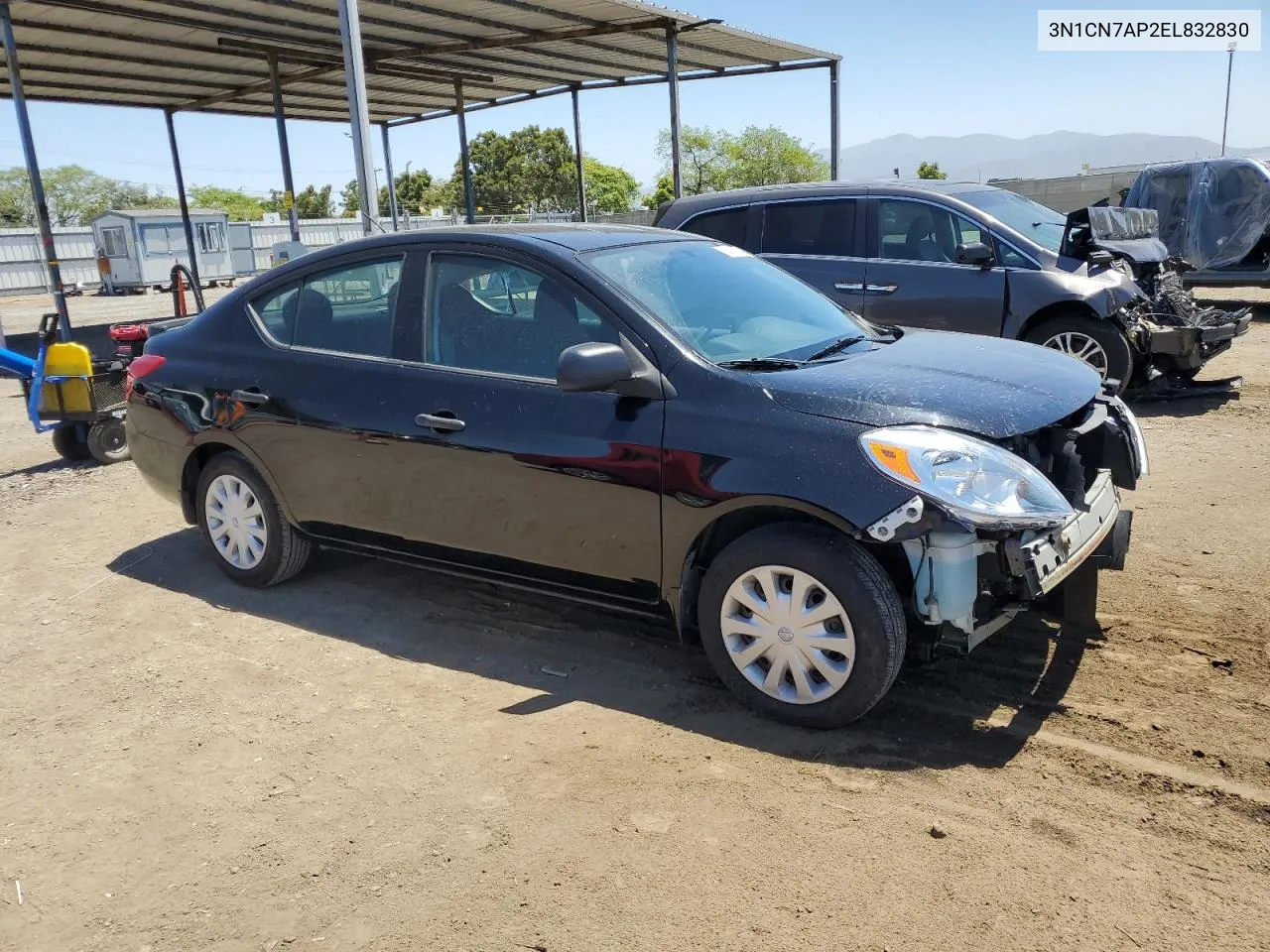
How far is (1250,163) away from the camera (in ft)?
43.0

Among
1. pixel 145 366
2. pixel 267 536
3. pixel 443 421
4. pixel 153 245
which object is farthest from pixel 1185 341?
pixel 153 245

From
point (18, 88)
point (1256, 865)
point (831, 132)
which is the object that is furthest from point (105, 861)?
point (831, 132)

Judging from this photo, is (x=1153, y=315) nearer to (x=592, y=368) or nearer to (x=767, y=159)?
(x=592, y=368)

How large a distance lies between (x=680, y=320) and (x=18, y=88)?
503 inches

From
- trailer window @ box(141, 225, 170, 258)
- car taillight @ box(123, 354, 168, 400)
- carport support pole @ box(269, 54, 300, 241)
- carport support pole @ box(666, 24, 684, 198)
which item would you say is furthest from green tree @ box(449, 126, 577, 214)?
car taillight @ box(123, 354, 168, 400)

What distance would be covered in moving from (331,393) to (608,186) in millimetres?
72328

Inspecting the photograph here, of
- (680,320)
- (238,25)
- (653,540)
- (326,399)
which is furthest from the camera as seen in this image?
(238,25)

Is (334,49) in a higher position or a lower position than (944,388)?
higher

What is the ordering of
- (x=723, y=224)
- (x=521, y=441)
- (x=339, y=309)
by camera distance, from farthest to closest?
(x=723, y=224) → (x=339, y=309) → (x=521, y=441)

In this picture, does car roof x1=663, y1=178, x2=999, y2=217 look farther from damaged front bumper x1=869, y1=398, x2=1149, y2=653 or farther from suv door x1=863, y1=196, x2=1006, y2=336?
damaged front bumper x1=869, y1=398, x2=1149, y2=653

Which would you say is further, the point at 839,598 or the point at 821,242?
the point at 821,242

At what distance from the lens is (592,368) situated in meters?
3.56

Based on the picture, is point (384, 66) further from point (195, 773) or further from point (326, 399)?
point (195, 773)

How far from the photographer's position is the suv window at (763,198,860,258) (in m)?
8.27
